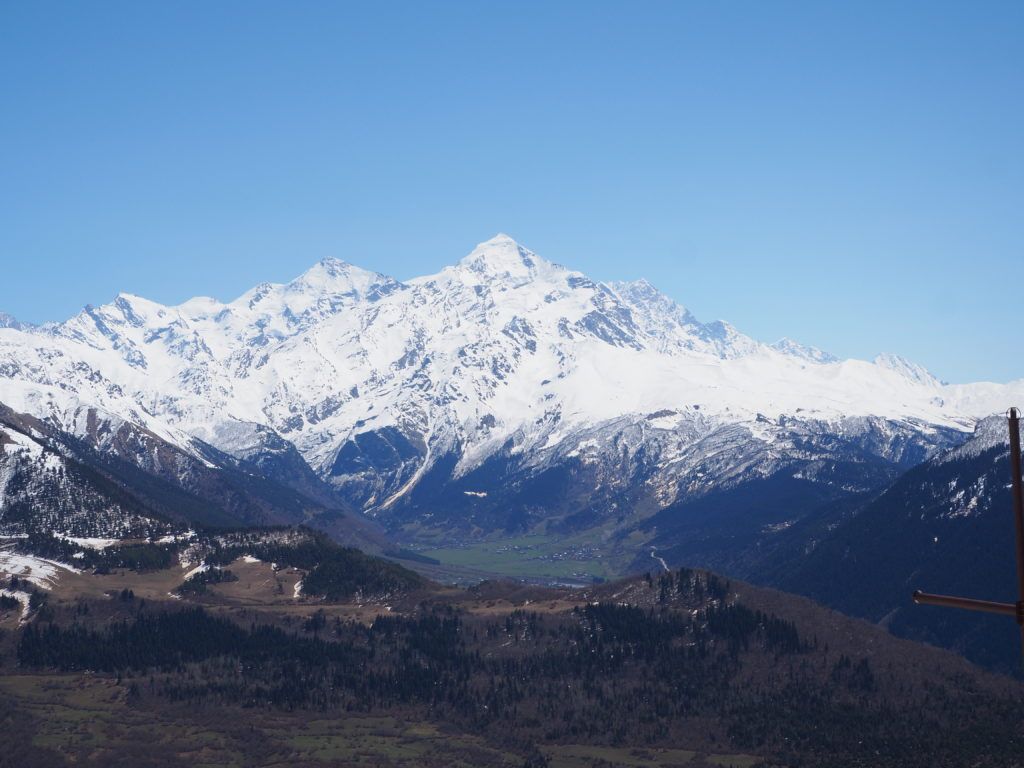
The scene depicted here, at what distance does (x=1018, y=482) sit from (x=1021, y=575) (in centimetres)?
603

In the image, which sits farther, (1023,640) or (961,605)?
(1023,640)

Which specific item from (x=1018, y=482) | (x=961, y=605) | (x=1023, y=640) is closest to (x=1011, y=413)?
(x=1018, y=482)

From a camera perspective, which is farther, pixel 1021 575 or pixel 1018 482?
pixel 1021 575

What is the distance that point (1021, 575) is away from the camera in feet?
199

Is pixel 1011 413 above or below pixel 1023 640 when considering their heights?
above

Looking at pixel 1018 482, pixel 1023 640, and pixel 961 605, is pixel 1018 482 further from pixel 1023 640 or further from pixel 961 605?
pixel 1023 640

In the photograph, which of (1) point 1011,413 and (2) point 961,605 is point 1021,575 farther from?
(1) point 1011,413

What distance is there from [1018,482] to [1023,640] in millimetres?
10777

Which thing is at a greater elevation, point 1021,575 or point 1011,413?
point 1011,413

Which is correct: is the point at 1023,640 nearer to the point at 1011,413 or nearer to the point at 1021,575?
the point at 1021,575

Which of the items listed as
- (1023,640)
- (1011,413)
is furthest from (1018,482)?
(1023,640)

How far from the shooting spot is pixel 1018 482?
56812 mm

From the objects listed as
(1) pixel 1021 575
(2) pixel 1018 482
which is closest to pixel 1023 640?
(1) pixel 1021 575

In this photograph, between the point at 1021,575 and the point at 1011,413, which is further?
the point at 1021,575
